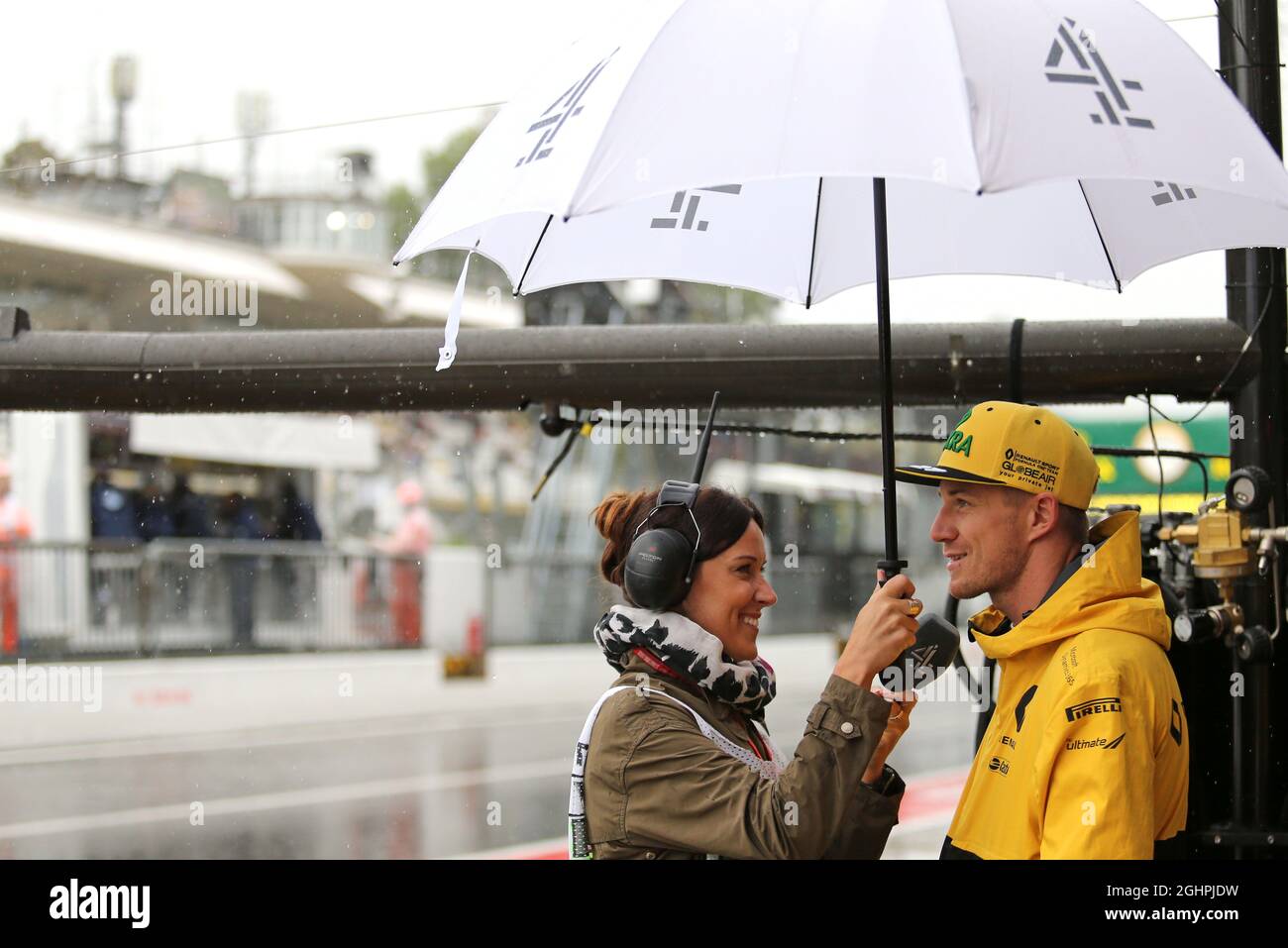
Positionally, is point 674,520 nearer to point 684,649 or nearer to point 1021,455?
point 684,649

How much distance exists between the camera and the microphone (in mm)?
2527

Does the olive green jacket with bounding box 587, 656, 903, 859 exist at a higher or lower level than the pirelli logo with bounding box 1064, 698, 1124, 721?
lower

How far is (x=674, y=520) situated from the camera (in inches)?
99.7

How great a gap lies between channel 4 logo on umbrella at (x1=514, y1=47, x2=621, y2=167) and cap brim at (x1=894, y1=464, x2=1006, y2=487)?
34.6 inches

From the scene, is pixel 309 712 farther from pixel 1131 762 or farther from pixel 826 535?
pixel 1131 762

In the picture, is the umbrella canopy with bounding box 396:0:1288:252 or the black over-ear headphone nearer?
the umbrella canopy with bounding box 396:0:1288:252

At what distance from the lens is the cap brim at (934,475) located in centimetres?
248

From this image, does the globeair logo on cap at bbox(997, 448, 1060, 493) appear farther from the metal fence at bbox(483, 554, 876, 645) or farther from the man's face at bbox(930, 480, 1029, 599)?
the metal fence at bbox(483, 554, 876, 645)

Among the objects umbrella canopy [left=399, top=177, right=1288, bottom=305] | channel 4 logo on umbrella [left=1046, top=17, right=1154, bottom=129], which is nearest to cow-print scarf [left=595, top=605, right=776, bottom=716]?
umbrella canopy [left=399, top=177, right=1288, bottom=305]

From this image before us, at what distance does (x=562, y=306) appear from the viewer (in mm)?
11383

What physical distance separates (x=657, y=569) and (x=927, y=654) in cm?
57
